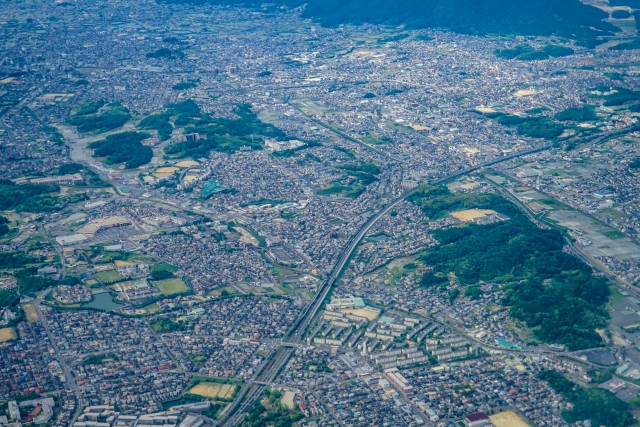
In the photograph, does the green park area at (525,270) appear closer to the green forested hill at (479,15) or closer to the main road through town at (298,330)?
the main road through town at (298,330)

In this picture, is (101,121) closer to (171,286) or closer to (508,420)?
(171,286)

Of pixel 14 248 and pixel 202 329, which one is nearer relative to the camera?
pixel 202 329

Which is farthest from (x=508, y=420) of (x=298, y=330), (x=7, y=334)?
(x=7, y=334)

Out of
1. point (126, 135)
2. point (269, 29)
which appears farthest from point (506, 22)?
point (126, 135)

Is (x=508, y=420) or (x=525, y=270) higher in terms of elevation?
(x=525, y=270)

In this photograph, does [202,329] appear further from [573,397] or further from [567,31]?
[567,31]

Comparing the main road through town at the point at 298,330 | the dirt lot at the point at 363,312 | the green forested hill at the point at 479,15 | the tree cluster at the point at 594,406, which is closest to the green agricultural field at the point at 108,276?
the main road through town at the point at 298,330

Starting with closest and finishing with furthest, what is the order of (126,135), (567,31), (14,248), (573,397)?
1. (573,397)
2. (14,248)
3. (126,135)
4. (567,31)
